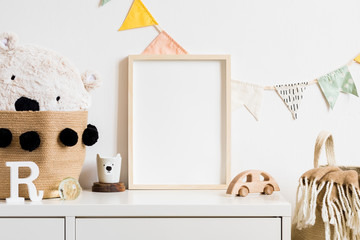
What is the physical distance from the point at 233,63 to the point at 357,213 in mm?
611

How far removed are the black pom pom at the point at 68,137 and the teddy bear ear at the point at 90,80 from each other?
19cm

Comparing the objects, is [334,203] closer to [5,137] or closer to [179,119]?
[179,119]

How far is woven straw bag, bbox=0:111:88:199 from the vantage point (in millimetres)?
1186

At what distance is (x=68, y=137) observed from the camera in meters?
1.21

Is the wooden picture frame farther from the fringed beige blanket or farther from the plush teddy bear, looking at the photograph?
the fringed beige blanket

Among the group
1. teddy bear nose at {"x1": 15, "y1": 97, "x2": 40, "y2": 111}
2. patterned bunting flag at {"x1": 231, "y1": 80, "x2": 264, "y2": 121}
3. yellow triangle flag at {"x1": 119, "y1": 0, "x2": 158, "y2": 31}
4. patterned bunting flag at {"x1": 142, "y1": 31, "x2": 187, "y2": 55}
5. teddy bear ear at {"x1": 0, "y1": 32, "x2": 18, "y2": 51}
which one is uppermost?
yellow triangle flag at {"x1": 119, "y1": 0, "x2": 158, "y2": 31}

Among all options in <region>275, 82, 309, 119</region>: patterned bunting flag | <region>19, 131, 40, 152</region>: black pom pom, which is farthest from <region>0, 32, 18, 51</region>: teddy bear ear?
<region>275, 82, 309, 119</region>: patterned bunting flag

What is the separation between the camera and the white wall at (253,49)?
4.81ft

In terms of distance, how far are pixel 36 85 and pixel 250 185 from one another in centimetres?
66

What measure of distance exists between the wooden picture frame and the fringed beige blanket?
1.03 feet

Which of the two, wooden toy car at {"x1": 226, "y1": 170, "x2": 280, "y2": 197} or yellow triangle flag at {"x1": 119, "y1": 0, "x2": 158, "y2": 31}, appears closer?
wooden toy car at {"x1": 226, "y1": 170, "x2": 280, "y2": 197}

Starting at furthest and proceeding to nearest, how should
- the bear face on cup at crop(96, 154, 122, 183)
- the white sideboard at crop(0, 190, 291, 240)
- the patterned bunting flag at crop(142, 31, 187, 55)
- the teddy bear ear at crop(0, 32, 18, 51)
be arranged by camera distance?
the patterned bunting flag at crop(142, 31, 187, 55)
the bear face on cup at crop(96, 154, 122, 183)
the teddy bear ear at crop(0, 32, 18, 51)
the white sideboard at crop(0, 190, 291, 240)

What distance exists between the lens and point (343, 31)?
58.4 inches

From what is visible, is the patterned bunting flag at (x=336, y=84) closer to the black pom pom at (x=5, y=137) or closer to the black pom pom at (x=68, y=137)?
the black pom pom at (x=68, y=137)
